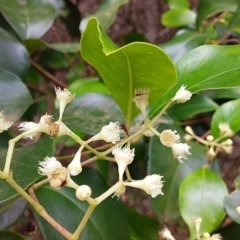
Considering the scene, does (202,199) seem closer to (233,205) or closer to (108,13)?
(233,205)

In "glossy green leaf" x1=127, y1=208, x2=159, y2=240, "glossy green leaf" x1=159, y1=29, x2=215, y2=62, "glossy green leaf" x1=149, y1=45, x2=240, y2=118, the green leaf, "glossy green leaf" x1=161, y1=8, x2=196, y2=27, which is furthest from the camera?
"glossy green leaf" x1=161, y1=8, x2=196, y2=27

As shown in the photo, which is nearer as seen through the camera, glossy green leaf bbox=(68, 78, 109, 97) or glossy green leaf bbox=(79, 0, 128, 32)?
glossy green leaf bbox=(79, 0, 128, 32)

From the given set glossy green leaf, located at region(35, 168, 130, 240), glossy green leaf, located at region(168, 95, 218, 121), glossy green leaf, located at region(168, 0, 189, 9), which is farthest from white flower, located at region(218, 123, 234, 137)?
glossy green leaf, located at region(168, 0, 189, 9)

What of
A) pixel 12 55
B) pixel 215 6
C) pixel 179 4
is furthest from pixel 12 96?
pixel 179 4

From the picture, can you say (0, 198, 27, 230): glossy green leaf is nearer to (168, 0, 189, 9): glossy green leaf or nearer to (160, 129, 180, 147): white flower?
(160, 129, 180, 147): white flower

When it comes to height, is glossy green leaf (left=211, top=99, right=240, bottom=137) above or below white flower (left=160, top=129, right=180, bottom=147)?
below

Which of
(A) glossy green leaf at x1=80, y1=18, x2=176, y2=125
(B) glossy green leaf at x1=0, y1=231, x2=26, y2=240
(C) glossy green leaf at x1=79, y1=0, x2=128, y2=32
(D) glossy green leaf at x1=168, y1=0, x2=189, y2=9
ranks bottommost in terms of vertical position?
(D) glossy green leaf at x1=168, y1=0, x2=189, y2=9
